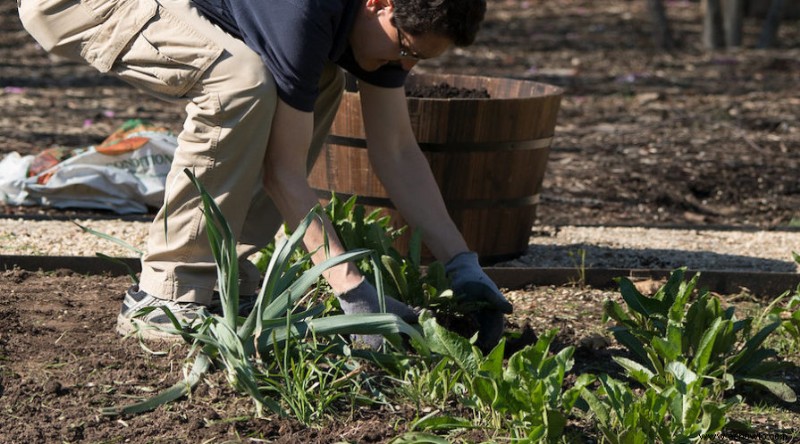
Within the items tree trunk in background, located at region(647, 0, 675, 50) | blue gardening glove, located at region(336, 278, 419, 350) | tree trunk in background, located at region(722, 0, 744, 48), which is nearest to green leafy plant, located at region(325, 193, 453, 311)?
blue gardening glove, located at region(336, 278, 419, 350)

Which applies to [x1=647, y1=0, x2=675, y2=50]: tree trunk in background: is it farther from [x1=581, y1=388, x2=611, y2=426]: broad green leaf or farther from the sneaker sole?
[x1=581, y1=388, x2=611, y2=426]: broad green leaf

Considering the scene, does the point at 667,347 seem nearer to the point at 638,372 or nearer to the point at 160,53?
the point at 638,372

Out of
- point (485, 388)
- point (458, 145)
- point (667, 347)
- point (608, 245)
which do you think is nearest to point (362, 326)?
point (485, 388)

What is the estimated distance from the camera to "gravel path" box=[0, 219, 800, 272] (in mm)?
4488

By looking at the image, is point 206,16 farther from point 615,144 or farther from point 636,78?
point 636,78

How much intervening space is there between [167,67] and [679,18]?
12.2 meters

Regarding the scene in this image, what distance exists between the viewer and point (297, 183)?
2.83 metres

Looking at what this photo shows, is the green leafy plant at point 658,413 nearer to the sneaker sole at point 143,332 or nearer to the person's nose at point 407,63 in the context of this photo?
the person's nose at point 407,63

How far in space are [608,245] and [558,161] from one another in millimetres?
1956

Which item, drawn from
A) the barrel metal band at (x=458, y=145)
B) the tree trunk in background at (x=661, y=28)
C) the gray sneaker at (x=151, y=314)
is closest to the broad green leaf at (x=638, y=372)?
the gray sneaker at (x=151, y=314)

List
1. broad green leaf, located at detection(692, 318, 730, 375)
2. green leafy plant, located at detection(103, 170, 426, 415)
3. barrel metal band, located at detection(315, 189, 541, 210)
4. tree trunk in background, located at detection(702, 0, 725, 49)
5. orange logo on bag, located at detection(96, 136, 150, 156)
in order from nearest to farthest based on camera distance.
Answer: green leafy plant, located at detection(103, 170, 426, 415) < broad green leaf, located at detection(692, 318, 730, 375) < barrel metal band, located at detection(315, 189, 541, 210) < orange logo on bag, located at detection(96, 136, 150, 156) < tree trunk in background, located at detection(702, 0, 725, 49)

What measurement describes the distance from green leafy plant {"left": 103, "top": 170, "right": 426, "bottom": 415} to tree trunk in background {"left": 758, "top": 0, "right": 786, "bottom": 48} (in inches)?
390

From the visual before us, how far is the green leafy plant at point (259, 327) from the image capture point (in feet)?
8.31

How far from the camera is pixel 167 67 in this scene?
9.64ft
